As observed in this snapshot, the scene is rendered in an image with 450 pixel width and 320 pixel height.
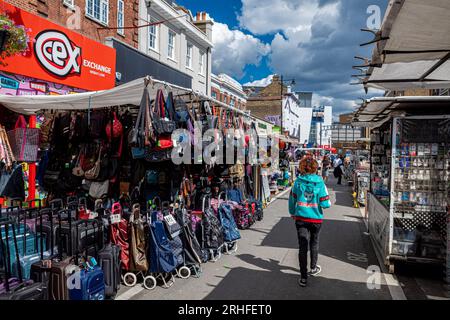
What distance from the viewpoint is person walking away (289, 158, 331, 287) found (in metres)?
5.05

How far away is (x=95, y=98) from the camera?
6152 millimetres

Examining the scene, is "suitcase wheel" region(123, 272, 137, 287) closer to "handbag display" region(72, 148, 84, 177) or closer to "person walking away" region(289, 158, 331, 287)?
"person walking away" region(289, 158, 331, 287)

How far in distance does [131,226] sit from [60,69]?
686 centimetres

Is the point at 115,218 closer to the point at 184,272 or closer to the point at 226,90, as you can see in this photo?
the point at 184,272

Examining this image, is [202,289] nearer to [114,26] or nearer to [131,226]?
[131,226]

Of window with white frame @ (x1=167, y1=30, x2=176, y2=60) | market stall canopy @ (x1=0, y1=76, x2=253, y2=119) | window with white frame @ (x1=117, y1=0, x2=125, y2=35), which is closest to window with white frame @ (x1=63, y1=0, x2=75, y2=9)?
window with white frame @ (x1=117, y1=0, x2=125, y2=35)

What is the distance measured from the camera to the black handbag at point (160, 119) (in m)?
5.28

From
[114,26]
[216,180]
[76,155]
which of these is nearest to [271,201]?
[216,180]

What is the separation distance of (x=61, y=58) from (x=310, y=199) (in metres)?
8.44

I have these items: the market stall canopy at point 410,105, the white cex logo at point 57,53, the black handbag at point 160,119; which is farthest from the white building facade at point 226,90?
the black handbag at point 160,119

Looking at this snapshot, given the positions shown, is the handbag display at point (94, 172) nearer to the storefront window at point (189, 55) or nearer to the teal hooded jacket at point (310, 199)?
the teal hooded jacket at point (310, 199)

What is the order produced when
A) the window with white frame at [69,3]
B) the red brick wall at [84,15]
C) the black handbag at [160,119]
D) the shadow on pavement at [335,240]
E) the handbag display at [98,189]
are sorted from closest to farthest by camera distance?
the black handbag at [160,119] → the shadow on pavement at [335,240] → the handbag display at [98,189] → the red brick wall at [84,15] → the window with white frame at [69,3]

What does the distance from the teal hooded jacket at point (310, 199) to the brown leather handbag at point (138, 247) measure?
2350 millimetres

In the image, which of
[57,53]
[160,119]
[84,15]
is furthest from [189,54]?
[160,119]
